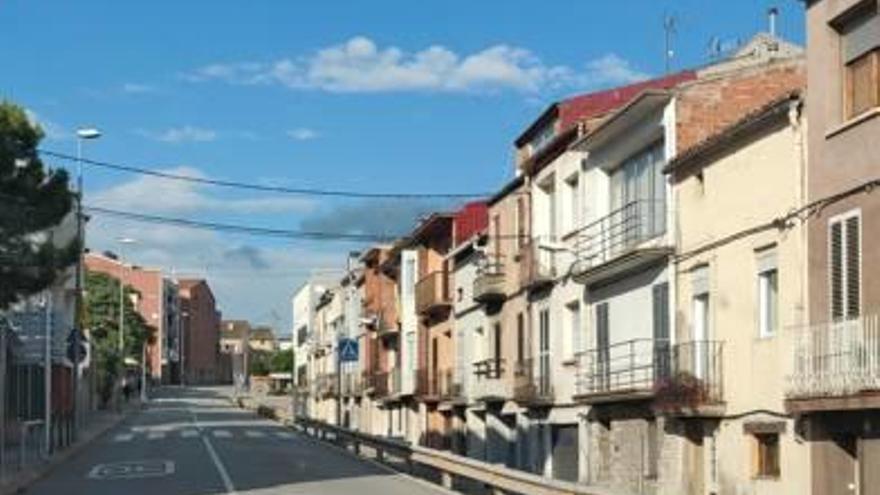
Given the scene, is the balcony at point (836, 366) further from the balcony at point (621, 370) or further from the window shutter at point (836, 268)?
the balcony at point (621, 370)

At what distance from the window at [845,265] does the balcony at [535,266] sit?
1672 centimetres

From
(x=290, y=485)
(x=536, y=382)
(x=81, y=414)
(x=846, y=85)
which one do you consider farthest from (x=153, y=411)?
(x=846, y=85)

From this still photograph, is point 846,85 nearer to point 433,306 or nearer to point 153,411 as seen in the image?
point 433,306

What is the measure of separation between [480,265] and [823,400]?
25853 mm

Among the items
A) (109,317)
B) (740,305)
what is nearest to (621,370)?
(740,305)

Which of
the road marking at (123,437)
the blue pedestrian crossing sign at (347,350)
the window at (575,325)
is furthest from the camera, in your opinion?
the road marking at (123,437)

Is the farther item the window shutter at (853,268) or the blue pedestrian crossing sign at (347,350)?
the blue pedestrian crossing sign at (347,350)

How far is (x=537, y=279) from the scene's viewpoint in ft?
124

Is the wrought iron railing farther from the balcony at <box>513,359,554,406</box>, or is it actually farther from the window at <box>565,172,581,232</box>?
the window at <box>565,172,581,232</box>

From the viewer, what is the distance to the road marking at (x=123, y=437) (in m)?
53.3

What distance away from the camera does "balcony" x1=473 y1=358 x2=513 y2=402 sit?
42.7 metres

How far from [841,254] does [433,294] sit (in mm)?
35586

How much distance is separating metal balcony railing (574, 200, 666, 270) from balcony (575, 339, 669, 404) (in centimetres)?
184

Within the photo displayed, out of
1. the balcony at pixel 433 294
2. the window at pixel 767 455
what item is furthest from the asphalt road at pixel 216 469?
the window at pixel 767 455
